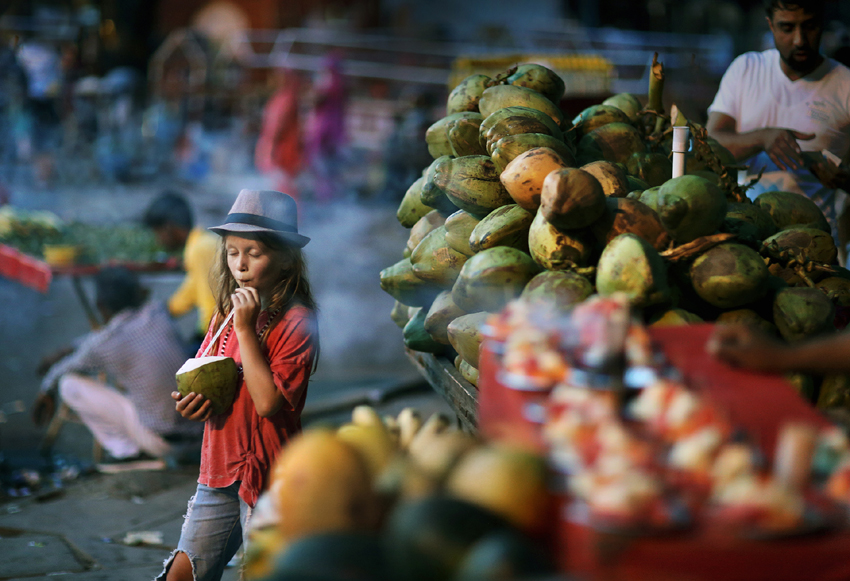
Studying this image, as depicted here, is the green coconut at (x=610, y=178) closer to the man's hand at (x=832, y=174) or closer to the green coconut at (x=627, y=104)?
the green coconut at (x=627, y=104)

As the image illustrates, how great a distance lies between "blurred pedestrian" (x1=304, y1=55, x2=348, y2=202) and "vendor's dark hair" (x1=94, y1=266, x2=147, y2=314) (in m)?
9.28

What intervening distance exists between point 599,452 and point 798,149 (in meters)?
3.02

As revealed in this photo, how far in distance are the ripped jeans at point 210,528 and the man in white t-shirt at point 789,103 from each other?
2916 mm

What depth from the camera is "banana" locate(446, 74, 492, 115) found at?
350 centimetres

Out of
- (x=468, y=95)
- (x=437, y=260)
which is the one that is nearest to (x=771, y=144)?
(x=468, y=95)

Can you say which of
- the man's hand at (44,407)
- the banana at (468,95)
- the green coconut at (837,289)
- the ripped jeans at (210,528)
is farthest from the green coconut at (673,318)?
the man's hand at (44,407)

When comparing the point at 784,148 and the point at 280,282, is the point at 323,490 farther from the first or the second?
the point at 784,148

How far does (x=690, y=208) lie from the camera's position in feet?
7.61

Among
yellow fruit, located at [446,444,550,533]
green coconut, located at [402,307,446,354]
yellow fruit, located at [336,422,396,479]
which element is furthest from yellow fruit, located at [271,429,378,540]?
green coconut, located at [402,307,446,354]

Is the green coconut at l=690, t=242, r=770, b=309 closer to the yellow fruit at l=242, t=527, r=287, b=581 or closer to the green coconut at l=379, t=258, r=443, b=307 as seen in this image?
the green coconut at l=379, t=258, r=443, b=307

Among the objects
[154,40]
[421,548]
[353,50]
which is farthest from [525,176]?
[154,40]

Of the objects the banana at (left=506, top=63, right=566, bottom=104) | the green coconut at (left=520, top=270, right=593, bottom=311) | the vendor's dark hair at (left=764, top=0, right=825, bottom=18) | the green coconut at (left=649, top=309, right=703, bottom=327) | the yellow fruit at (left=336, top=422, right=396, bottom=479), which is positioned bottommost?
the yellow fruit at (left=336, top=422, right=396, bottom=479)

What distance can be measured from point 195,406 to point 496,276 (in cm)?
104

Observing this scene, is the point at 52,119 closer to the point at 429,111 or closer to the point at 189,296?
the point at 429,111
